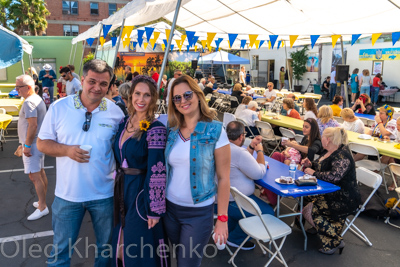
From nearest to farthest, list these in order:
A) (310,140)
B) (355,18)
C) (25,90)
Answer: (25,90), (310,140), (355,18)

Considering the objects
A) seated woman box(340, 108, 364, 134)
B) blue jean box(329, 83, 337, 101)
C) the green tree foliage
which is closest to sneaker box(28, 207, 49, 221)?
seated woman box(340, 108, 364, 134)

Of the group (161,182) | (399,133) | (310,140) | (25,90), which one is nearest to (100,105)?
(161,182)

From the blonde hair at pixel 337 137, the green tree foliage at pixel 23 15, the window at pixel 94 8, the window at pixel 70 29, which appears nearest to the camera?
the blonde hair at pixel 337 137

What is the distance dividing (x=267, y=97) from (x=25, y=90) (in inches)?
384

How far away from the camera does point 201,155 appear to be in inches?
82.3

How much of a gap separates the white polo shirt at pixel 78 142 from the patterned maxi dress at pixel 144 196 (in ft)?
0.39

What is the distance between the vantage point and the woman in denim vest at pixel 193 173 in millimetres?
2105

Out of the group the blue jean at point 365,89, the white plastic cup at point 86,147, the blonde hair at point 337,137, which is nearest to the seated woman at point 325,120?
the blonde hair at point 337,137

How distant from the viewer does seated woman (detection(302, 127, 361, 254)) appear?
3494mm

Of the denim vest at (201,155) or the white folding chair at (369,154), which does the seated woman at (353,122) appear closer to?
the white folding chair at (369,154)

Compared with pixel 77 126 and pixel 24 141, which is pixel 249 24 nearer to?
pixel 24 141

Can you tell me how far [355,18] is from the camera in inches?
266

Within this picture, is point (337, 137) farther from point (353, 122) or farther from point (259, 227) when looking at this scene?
point (353, 122)

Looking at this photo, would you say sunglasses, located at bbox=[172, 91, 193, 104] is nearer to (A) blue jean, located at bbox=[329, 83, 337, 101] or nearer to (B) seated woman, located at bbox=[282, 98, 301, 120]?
(B) seated woman, located at bbox=[282, 98, 301, 120]
